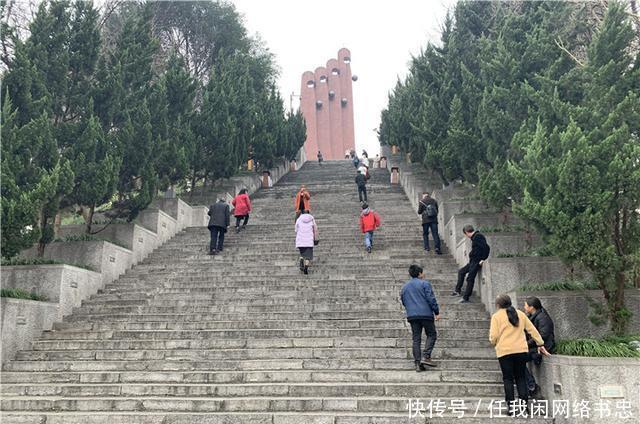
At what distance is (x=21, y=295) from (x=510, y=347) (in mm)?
7774

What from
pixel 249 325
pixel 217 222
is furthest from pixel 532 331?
pixel 217 222

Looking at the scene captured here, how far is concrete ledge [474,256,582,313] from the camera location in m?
8.79

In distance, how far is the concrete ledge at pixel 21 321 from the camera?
27.1 feet

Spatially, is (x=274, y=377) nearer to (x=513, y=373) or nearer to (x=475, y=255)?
(x=513, y=373)

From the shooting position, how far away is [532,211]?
7.38 m

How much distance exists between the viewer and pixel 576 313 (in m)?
7.61

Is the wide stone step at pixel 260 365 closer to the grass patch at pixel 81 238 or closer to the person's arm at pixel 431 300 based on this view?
the person's arm at pixel 431 300

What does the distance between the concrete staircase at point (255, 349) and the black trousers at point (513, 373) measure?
29 centimetres

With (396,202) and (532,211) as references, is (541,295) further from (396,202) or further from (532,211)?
(396,202)

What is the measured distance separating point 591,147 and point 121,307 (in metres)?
8.19

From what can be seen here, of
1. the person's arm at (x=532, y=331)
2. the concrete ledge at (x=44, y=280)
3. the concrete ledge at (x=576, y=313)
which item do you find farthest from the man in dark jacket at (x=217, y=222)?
the person's arm at (x=532, y=331)

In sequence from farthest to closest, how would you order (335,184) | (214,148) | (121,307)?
(335,184)
(214,148)
(121,307)

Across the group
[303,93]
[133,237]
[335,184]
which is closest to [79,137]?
[133,237]

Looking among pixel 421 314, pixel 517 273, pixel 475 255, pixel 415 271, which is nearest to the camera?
pixel 421 314
